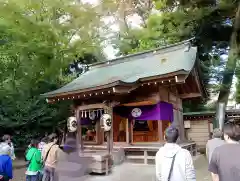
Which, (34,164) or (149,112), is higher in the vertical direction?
(149,112)

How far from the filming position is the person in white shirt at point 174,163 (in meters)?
2.86

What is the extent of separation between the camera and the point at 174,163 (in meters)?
2.89

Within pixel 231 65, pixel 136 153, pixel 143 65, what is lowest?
pixel 136 153

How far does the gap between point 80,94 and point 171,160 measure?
717 centimetres

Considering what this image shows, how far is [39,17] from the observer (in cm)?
1522

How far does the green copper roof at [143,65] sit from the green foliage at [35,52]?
233 cm

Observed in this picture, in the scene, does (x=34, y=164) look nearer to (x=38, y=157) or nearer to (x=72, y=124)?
(x=38, y=157)

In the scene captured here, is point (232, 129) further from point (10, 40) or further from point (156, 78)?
point (10, 40)

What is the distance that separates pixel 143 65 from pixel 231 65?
12.8 feet

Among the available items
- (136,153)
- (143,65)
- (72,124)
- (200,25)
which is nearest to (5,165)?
(72,124)

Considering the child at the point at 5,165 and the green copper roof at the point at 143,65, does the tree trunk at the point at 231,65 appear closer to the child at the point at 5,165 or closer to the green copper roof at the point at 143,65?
the green copper roof at the point at 143,65

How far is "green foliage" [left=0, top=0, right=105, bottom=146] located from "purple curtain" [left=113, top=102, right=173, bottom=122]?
17.5 ft

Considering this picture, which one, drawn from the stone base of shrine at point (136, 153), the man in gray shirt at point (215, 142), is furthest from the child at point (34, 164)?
the stone base of shrine at point (136, 153)

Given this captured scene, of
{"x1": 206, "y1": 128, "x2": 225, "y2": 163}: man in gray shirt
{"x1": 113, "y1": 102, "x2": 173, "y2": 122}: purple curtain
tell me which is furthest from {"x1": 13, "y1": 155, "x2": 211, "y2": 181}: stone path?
{"x1": 206, "y1": 128, "x2": 225, "y2": 163}: man in gray shirt
